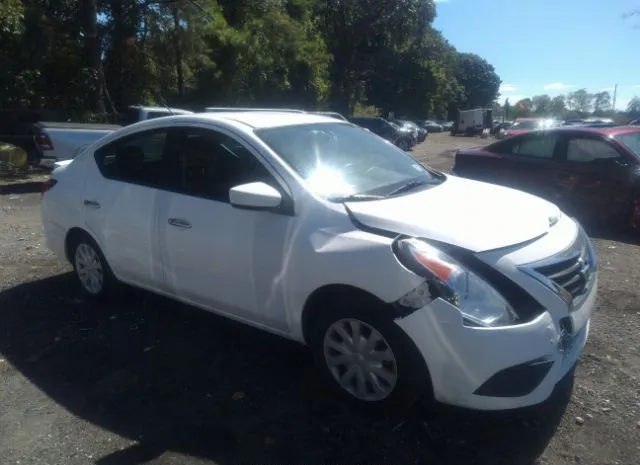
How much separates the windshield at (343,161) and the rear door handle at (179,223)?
800mm

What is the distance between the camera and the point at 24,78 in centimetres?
1905

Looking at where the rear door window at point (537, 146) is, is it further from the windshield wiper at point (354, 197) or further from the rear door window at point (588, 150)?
the windshield wiper at point (354, 197)

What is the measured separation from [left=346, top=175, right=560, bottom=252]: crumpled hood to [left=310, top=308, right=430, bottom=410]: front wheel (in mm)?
530

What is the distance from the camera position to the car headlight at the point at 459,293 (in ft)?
9.80

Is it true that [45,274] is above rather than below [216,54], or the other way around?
below

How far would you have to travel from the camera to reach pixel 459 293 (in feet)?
9.87

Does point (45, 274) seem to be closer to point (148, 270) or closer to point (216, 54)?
point (148, 270)

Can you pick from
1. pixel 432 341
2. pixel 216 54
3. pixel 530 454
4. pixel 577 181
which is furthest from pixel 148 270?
pixel 216 54

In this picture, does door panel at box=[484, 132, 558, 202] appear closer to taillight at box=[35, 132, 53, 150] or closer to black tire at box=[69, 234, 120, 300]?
black tire at box=[69, 234, 120, 300]

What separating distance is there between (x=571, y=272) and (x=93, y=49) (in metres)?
18.3

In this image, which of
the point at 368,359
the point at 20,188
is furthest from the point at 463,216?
the point at 20,188

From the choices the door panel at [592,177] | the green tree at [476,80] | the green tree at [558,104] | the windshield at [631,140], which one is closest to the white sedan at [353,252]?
the door panel at [592,177]

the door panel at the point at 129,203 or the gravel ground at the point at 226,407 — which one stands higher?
the door panel at the point at 129,203

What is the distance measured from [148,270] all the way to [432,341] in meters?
2.45
